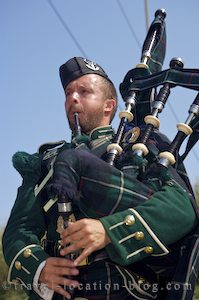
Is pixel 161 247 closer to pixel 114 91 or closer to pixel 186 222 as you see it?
pixel 186 222

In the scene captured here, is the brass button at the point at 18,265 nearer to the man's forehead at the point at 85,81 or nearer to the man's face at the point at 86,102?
the man's face at the point at 86,102

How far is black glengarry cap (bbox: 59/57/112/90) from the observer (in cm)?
317

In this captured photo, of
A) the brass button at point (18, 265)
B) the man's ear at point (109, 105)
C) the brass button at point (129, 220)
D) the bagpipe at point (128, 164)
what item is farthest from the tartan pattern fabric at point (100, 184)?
the man's ear at point (109, 105)

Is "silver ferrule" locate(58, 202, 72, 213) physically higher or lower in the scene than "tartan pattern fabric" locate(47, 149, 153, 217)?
lower

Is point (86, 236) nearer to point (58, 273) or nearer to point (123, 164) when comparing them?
point (58, 273)

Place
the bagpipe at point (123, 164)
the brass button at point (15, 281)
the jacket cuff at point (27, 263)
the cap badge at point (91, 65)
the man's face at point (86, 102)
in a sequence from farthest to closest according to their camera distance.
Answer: the cap badge at point (91, 65) → the man's face at point (86, 102) → the brass button at point (15, 281) → the jacket cuff at point (27, 263) → the bagpipe at point (123, 164)

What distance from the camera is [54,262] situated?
243 centimetres

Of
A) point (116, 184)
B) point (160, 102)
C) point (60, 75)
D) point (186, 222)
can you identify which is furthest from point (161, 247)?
point (60, 75)

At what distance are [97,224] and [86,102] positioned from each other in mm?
1000

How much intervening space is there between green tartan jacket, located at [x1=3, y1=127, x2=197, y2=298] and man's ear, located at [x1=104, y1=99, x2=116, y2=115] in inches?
5.9

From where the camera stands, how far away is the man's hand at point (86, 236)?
219cm

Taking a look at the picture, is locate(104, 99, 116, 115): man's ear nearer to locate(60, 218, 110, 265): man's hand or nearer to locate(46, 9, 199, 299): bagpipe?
locate(46, 9, 199, 299): bagpipe

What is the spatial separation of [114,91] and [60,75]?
15.5 inches

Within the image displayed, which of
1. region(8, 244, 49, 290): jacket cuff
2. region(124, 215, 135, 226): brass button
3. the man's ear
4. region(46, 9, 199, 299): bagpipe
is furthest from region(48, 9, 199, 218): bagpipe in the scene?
region(8, 244, 49, 290): jacket cuff
